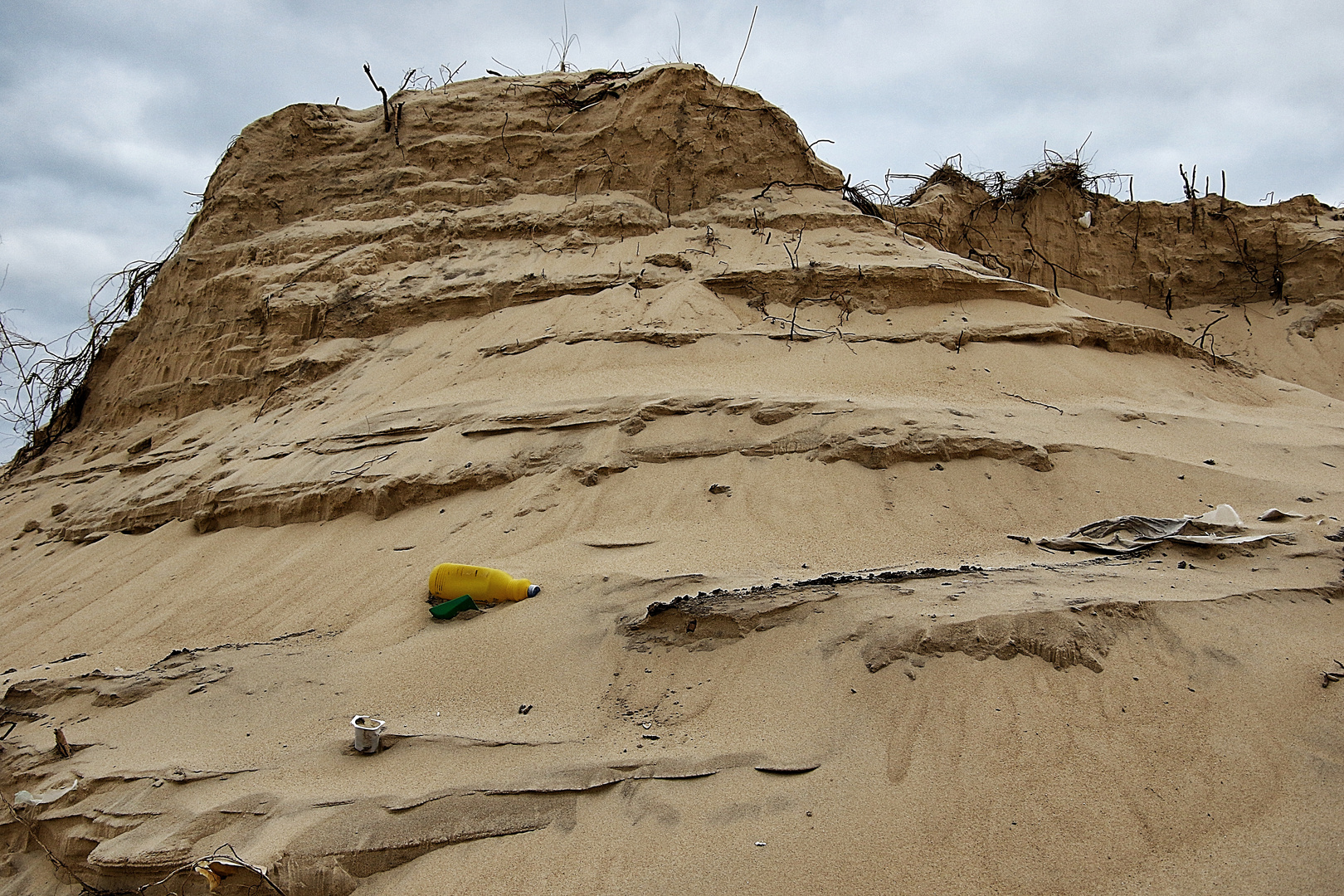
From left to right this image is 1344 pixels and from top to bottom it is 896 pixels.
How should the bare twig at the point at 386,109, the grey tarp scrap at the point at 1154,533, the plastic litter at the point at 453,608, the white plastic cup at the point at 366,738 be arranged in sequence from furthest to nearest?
1. the bare twig at the point at 386,109
2. the plastic litter at the point at 453,608
3. the grey tarp scrap at the point at 1154,533
4. the white plastic cup at the point at 366,738

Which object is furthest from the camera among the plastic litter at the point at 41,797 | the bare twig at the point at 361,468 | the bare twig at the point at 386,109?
the bare twig at the point at 386,109

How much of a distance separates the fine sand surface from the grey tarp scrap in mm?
62

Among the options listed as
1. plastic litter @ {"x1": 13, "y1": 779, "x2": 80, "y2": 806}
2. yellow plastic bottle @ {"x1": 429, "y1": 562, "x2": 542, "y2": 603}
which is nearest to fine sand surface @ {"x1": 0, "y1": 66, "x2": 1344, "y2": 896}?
plastic litter @ {"x1": 13, "y1": 779, "x2": 80, "y2": 806}

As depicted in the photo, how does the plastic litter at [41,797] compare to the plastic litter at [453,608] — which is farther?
the plastic litter at [453,608]

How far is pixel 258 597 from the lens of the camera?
13.3 feet

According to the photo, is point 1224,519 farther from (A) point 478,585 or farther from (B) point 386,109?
(B) point 386,109

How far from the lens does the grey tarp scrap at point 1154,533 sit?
116 inches

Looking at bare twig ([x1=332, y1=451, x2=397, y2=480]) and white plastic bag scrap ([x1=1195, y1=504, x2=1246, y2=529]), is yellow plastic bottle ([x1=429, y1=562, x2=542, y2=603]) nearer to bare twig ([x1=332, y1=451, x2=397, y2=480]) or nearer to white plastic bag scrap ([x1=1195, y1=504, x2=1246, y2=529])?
bare twig ([x1=332, y1=451, x2=397, y2=480])

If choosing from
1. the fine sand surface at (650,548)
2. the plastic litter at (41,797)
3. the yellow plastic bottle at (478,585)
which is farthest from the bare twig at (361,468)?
the plastic litter at (41,797)

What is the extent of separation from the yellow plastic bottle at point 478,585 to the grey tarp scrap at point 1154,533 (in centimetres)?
228

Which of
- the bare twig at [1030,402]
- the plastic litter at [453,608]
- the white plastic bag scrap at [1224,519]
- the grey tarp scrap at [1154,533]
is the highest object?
the bare twig at [1030,402]

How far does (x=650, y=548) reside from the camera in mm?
3582

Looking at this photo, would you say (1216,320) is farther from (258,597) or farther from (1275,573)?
(258,597)

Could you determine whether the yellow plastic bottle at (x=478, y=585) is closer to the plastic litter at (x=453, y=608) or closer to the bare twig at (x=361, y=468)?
the plastic litter at (x=453, y=608)
